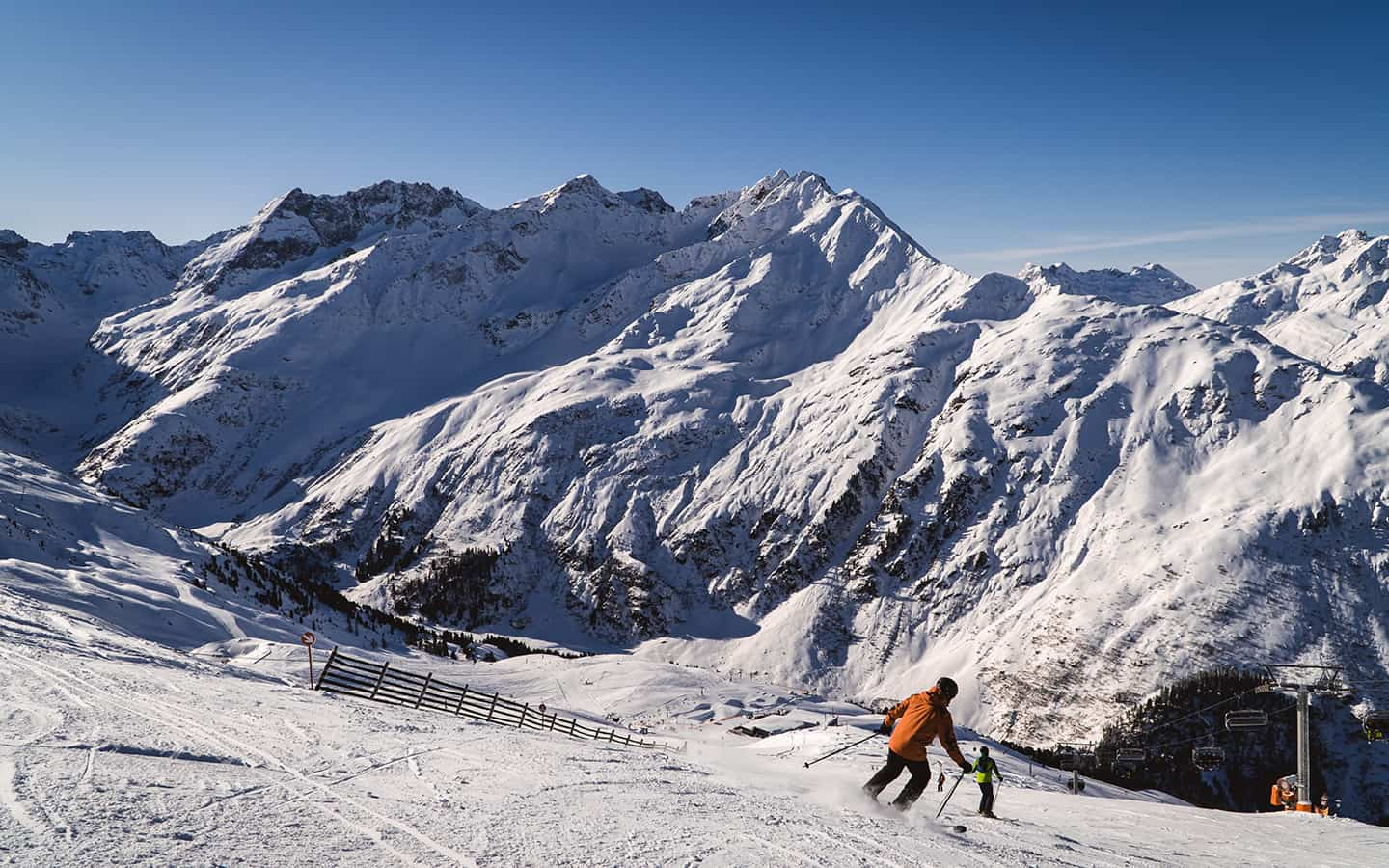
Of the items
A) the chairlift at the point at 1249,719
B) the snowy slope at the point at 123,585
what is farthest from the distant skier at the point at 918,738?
the chairlift at the point at 1249,719

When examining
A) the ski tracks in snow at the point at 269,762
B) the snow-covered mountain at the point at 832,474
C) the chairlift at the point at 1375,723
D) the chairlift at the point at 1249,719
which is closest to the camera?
the ski tracks in snow at the point at 269,762

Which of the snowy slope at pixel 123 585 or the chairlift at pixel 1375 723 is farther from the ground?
the chairlift at pixel 1375 723

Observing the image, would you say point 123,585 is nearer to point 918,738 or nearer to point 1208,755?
point 918,738

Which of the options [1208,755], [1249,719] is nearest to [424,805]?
[1249,719]

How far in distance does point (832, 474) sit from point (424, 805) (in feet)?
387

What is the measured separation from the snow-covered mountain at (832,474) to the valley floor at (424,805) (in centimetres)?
8162

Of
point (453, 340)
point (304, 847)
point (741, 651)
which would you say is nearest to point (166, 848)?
point (304, 847)

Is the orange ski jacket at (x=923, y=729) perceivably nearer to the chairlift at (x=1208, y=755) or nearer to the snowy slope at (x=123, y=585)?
the snowy slope at (x=123, y=585)

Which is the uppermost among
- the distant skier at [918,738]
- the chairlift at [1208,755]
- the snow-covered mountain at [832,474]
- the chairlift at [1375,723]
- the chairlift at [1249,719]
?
the snow-covered mountain at [832,474]

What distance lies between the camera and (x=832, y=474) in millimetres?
125438

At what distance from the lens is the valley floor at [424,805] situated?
8281 millimetres

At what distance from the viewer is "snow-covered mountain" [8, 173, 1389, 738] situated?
9138 centimetres

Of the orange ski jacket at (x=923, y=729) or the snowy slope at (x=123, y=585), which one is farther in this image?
the snowy slope at (x=123, y=585)

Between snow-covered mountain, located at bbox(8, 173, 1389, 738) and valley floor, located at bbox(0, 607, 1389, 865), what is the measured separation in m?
81.6
